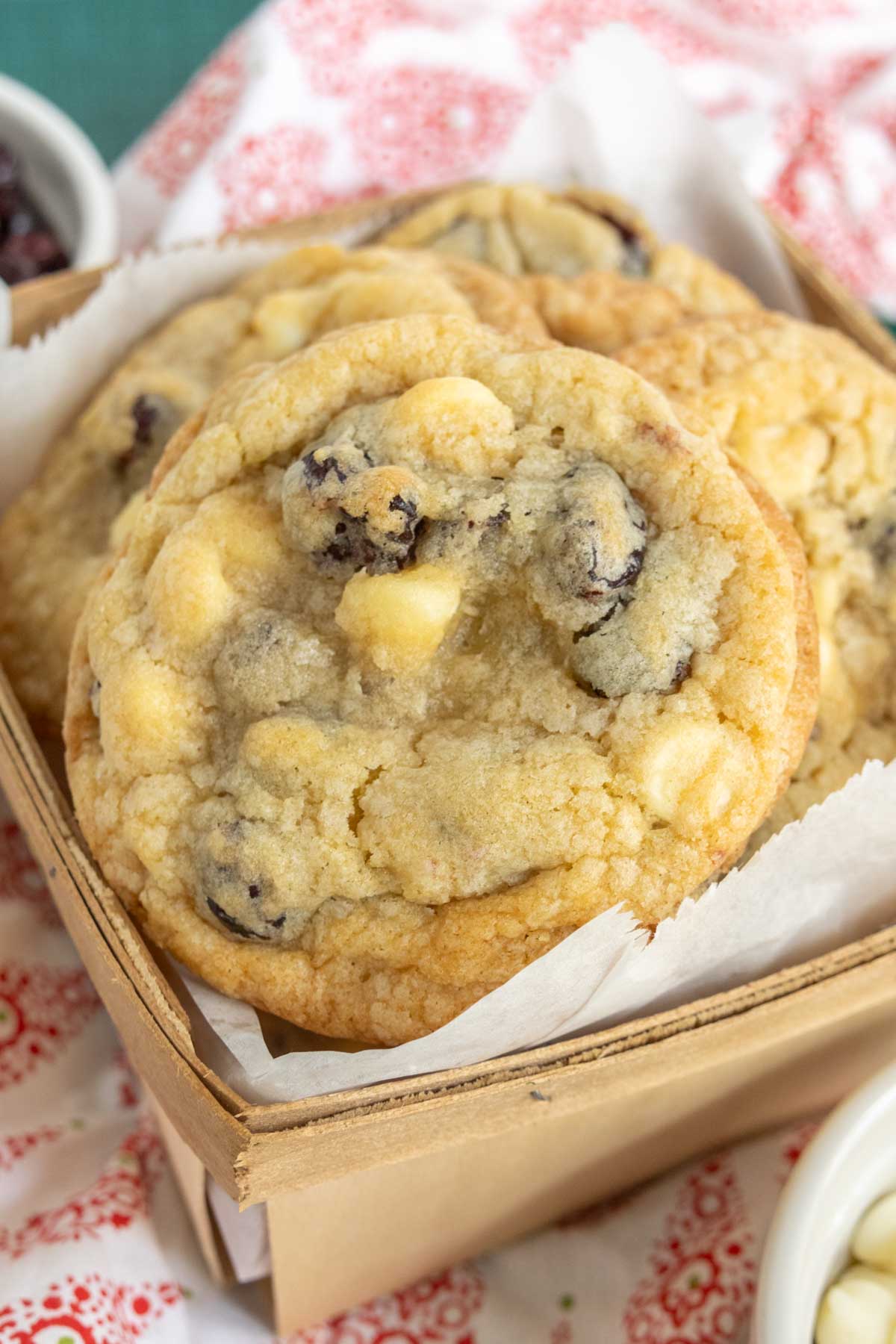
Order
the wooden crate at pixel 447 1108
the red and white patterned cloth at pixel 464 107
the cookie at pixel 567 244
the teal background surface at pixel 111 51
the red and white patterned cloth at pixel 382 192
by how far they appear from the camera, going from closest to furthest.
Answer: the wooden crate at pixel 447 1108
the red and white patterned cloth at pixel 382 192
the cookie at pixel 567 244
the red and white patterned cloth at pixel 464 107
the teal background surface at pixel 111 51

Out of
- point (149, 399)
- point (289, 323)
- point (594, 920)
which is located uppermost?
point (289, 323)

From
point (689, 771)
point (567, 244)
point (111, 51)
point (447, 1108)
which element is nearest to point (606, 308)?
point (567, 244)

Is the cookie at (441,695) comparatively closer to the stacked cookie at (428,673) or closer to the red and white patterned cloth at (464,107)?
the stacked cookie at (428,673)

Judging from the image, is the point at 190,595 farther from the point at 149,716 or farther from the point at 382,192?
the point at 382,192

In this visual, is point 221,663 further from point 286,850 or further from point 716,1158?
point 716,1158

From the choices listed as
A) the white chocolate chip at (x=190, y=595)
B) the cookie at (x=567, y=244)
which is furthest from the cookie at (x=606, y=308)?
the white chocolate chip at (x=190, y=595)

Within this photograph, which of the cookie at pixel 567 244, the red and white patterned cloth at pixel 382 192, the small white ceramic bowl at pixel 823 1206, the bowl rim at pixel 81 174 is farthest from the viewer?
the bowl rim at pixel 81 174

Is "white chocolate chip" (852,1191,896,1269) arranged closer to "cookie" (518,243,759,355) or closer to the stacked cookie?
the stacked cookie
